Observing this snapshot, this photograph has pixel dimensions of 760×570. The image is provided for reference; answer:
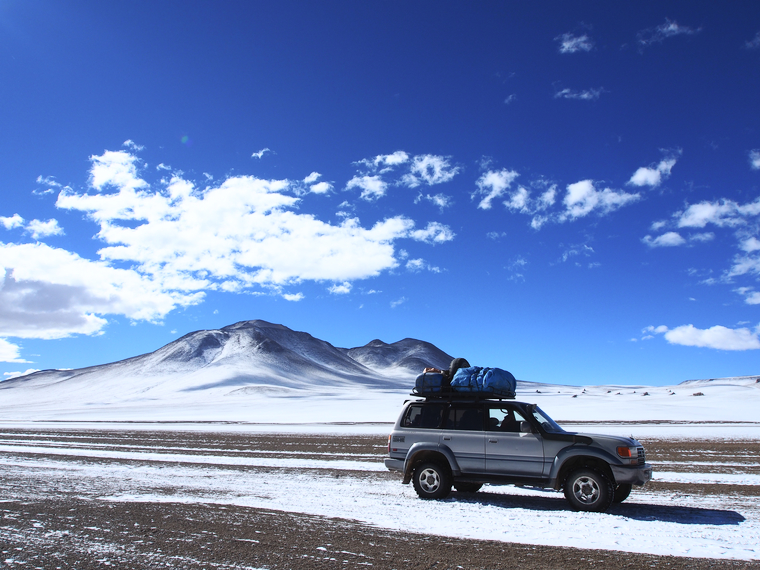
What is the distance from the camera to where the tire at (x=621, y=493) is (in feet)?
31.6

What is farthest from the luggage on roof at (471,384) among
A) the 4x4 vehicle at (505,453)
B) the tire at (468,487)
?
the tire at (468,487)

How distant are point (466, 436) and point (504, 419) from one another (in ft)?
2.79

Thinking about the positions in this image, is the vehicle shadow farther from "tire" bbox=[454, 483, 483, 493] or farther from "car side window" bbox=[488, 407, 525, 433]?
"car side window" bbox=[488, 407, 525, 433]

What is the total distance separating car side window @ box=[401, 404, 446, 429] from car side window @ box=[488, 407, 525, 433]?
1061mm

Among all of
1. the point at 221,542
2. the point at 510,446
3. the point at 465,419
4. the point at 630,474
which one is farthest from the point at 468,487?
the point at 221,542

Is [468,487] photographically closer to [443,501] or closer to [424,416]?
[443,501]

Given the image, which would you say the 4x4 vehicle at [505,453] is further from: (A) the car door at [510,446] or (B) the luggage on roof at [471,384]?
(B) the luggage on roof at [471,384]

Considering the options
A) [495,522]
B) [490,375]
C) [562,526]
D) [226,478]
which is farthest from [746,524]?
[226,478]

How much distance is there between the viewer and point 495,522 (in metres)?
8.73

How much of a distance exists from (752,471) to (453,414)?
930cm

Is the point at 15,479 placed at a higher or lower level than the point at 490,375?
lower

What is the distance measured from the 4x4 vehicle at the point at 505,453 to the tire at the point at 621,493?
0.02 m

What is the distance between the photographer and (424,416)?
36.9 feet

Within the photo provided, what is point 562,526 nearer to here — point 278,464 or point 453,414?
point 453,414
